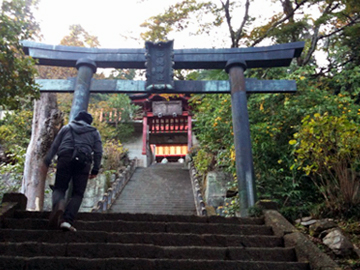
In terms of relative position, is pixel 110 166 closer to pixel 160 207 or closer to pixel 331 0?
pixel 160 207

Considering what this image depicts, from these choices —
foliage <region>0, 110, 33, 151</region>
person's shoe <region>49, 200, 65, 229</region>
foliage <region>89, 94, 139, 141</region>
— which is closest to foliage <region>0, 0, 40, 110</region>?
person's shoe <region>49, 200, 65, 229</region>

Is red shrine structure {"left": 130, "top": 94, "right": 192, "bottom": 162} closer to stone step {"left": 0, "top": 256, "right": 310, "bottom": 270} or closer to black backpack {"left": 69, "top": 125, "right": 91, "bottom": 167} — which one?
black backpack {"left": 69, "top": 125, "right": 91, "bottom": 167}

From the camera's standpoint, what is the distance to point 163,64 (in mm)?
7617

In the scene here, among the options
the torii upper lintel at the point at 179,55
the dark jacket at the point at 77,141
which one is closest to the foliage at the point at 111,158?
the torii upper lintel at the point at 179,55

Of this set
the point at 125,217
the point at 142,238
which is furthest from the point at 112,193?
the point at 142,238

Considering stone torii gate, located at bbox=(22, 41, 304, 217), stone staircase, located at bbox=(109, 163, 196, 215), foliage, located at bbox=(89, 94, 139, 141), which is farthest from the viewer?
foliage, located at bbox=(89, 94, 139, 141)

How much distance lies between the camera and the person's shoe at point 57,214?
12.2 feet

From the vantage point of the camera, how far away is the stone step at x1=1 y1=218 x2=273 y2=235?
4.18 meters

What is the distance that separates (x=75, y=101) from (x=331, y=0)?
9.26 m

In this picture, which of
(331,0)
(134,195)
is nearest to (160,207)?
(134,195)

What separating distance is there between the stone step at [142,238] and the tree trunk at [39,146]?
397 cm

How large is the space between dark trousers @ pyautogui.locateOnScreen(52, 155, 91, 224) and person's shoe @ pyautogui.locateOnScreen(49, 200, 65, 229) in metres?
0.07

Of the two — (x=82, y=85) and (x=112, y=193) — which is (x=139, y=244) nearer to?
(x=82, y=85)

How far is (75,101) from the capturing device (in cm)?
699
